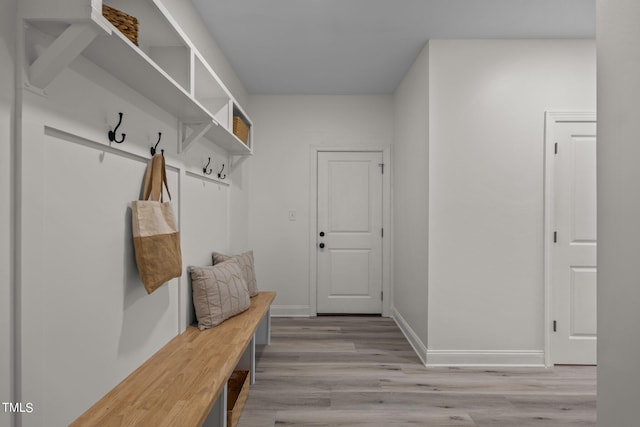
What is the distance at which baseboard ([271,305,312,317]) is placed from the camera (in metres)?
4.36

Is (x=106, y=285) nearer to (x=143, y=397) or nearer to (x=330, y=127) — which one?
(x=143, y=397)

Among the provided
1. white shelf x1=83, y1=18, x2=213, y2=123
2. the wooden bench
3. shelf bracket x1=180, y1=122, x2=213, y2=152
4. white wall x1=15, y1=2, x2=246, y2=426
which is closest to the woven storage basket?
shelf bracket x1=180, y1=122, x2=213, y2=152

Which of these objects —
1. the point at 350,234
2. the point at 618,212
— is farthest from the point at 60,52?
the point at 350,234

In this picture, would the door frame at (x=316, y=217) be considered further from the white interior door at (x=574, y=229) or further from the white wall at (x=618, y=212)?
the white wall at (x=618, y=212)

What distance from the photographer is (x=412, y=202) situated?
3.46 meters

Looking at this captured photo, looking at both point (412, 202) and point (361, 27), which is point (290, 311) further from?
point (361, 27)

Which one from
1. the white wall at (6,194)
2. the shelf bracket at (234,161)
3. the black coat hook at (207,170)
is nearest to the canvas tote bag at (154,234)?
the white wall at (6,194)

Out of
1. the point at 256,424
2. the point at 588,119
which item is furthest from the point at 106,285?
the point at 588,119

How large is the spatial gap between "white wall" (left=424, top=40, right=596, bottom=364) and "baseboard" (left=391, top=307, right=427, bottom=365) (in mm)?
92

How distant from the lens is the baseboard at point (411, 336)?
3.02 meters

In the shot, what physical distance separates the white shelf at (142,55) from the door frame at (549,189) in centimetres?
237

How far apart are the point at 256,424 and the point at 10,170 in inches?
68.5

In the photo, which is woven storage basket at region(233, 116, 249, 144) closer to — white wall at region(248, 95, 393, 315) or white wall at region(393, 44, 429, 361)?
white wall at region(248, 95, 393, 315)

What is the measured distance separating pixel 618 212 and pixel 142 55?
1549mm
